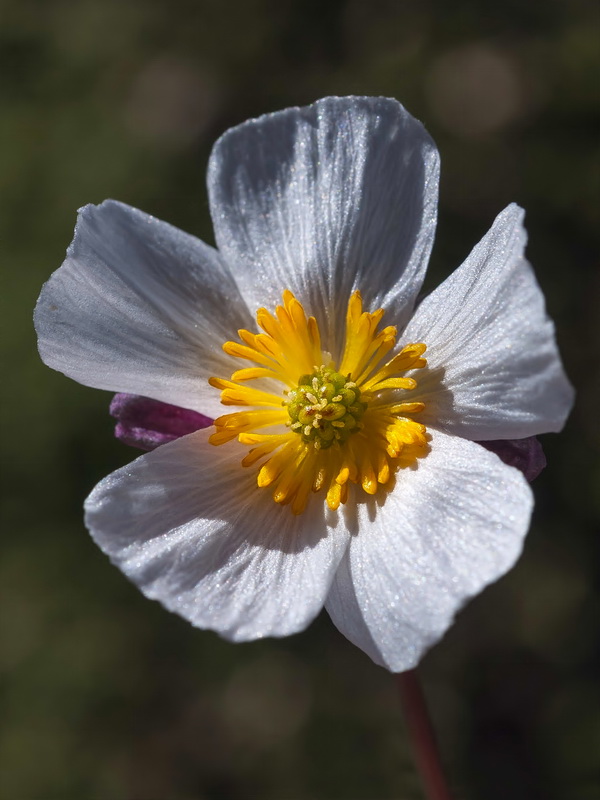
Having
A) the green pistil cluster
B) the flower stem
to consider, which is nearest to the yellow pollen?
the green pistil cluster

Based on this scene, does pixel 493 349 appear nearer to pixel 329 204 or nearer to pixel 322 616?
pixel 329 204

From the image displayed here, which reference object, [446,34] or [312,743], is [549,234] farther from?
[312,743]

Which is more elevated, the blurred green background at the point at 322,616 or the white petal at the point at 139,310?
the white petal at the point at 139,310

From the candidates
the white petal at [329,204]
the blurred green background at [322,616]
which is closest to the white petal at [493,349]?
the white petal at [329,204]

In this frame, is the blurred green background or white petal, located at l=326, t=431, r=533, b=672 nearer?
white petal, located at l=326, t=431, r=533, b=672

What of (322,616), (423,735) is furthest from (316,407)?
(322,616)

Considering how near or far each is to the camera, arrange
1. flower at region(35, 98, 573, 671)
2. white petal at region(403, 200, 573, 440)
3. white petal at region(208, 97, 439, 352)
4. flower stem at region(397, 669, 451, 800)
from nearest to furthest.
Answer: white petal at region(403, 200, 573, 440)
flower at region(35, 98, 573, 671)
white petal at region(208, 97, 439, 352)
flower stem at region(397, 669, 451, 800)

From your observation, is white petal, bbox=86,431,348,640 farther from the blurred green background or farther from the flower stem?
the blurred green background

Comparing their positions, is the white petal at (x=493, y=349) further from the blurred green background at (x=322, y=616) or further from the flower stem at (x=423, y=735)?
the blurred green background at (x=322, y=616)
